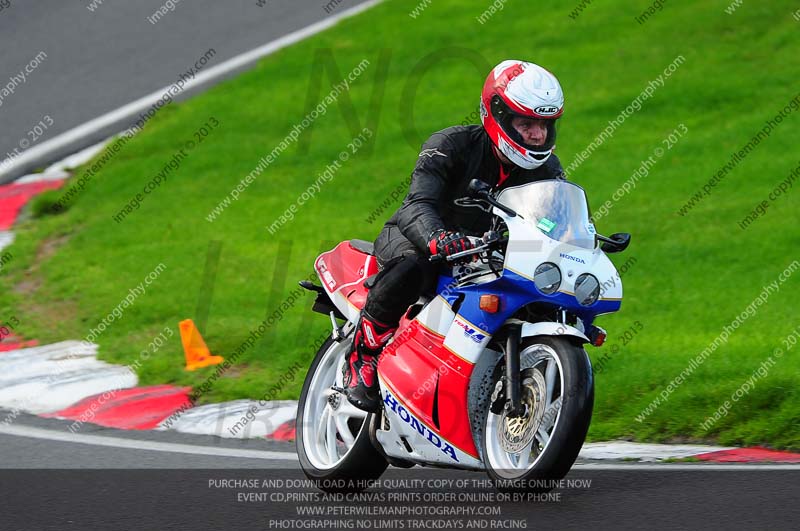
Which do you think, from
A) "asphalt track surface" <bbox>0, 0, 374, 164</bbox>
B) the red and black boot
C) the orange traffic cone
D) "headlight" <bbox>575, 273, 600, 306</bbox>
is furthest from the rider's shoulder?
"asphalt track surface" <bbox>0, 0, 374, 164</bbox>

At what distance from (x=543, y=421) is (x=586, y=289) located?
588 millimetres

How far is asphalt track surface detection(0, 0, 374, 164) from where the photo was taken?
55.2 ft

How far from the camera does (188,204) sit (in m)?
14.1

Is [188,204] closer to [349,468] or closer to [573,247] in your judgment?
[349,468]

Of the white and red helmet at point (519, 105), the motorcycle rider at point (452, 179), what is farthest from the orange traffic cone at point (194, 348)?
the white and red helmet at point (519, 105)

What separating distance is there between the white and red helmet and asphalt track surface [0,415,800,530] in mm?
1571

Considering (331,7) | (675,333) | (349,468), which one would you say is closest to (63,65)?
(331,7)

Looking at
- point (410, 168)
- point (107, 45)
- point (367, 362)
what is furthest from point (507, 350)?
point (107, 45)

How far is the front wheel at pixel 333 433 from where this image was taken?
6.14 m

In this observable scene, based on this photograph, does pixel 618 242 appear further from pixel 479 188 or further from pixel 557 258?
pixel 479 188

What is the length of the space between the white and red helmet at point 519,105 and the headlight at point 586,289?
30.4 inches

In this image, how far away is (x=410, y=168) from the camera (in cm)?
1477

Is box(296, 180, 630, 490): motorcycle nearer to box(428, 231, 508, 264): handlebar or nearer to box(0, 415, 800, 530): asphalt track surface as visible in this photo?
box(428, 231, 508, 264): handlebar

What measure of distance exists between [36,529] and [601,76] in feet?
41.9
